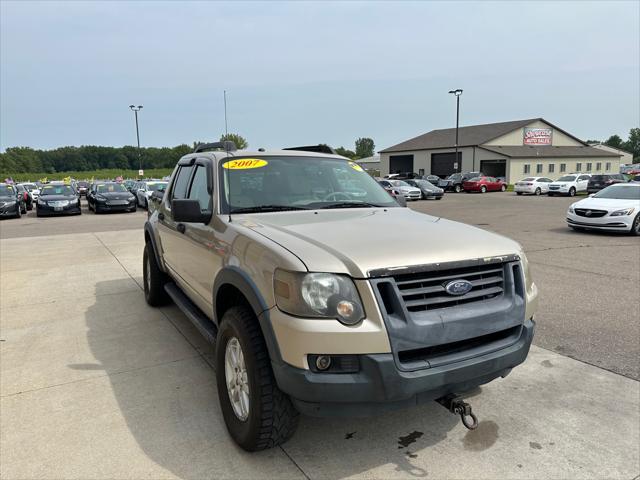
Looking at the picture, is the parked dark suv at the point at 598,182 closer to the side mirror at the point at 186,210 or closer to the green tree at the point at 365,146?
the side mirror at the point at 186,210

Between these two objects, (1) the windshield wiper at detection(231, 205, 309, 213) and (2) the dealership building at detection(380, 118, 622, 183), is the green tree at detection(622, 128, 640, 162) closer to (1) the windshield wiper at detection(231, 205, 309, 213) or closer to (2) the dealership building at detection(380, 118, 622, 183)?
(2) the dealership building at detection(380, 118, 622, 183)

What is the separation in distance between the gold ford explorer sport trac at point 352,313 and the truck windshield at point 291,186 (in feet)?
0.70

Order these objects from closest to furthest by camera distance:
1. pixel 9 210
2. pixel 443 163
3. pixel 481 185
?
pixel 9 210, pixel 481 185, pixel 443 163

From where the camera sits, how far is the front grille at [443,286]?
2.39 m

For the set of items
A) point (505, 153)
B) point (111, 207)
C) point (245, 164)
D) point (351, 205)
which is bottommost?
point (111, 207)

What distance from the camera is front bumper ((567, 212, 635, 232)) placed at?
11867 mm

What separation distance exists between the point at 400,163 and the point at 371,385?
214ft

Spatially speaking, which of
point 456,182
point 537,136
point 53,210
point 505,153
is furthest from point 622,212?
point 537,136

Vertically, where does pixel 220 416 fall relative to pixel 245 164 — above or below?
below

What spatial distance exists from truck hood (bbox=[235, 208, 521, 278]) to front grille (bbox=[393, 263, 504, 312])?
2.9 inches

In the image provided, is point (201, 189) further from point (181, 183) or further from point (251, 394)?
point (251, 394)

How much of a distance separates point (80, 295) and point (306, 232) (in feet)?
16.4

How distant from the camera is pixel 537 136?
59531 millimetres

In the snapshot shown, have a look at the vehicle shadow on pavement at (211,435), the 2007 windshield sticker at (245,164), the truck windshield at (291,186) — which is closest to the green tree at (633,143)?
the truck windshield at (291,186)
